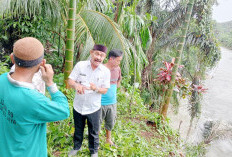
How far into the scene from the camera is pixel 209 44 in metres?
7.86

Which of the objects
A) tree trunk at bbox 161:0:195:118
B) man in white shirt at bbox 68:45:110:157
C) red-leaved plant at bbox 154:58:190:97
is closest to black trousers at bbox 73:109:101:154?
man in white shirt at bbox 68:45:110:157

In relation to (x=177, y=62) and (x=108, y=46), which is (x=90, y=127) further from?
(x=177, y=62)

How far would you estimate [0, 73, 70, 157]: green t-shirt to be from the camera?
1023mm

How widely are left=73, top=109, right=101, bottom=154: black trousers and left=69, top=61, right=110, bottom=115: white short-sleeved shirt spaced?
8 centimetres

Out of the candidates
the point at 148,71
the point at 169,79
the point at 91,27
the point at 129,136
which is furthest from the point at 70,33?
the point at 148,71

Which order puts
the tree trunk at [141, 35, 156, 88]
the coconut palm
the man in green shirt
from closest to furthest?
the man in green shirt, the coconut palm, the tree trunk at [141, 35, 156, 88]

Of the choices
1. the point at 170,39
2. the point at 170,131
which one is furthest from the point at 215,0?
the point at 170,131

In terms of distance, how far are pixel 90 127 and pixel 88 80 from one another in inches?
24.0

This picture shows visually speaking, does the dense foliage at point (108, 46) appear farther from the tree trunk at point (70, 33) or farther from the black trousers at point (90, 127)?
the tree trunk at point (70, 33)

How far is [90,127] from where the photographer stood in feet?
7.13

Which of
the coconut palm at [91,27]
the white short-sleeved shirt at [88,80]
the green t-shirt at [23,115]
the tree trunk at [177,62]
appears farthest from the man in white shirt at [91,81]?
the tree trunk at [177,62]

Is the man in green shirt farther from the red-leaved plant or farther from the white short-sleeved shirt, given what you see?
the red-leaved plant

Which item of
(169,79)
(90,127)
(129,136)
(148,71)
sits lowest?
(148,71)

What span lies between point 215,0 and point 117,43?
624cm
